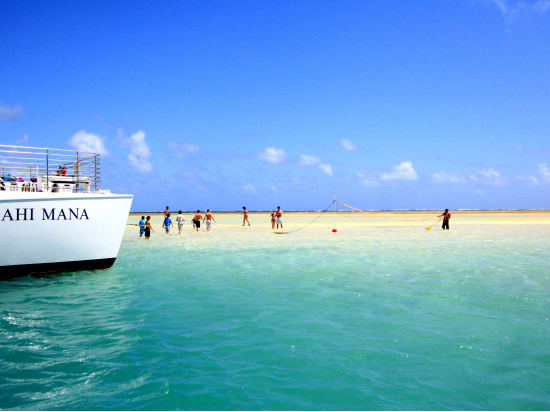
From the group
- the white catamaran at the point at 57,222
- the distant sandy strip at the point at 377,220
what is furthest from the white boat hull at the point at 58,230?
the distant sandy strip at the point at 377,220

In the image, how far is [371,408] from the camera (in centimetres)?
446

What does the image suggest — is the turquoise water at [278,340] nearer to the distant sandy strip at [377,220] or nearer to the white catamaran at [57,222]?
the white catamaran at [57,222]

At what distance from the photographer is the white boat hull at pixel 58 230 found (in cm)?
1083

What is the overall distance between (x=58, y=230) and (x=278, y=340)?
8055 mm

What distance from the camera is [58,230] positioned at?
37.4 feet

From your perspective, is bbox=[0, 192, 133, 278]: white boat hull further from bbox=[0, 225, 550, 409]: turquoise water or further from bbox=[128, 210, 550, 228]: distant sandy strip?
bbox=[128, 210, 550, 228]: distant sandy strip

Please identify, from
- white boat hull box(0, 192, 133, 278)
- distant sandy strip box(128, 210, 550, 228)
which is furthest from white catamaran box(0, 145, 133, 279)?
distant sandy strip box(128, 210, 550, 228)

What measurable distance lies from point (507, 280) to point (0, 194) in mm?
14212

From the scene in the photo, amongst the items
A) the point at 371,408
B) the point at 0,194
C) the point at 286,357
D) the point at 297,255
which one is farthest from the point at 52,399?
the point at 297,255

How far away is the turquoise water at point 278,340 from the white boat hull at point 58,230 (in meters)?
0.54

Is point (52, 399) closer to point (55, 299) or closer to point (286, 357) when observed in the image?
→ point (286, 357)

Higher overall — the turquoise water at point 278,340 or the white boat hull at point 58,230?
the white boat hull at point 58,230

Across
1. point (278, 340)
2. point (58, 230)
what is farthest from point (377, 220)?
point (278, 340)

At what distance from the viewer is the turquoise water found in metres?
4.75
